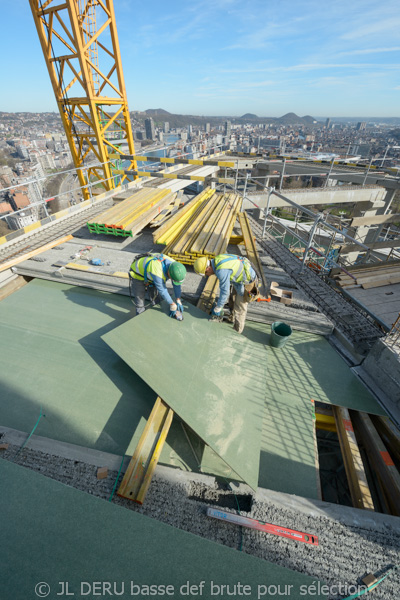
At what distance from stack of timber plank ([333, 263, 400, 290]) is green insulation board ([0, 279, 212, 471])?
27.1 ft

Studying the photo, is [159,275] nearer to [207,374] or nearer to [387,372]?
[207,374]

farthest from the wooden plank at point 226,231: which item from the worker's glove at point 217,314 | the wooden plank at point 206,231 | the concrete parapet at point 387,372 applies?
the concrete parapet at point 387,372

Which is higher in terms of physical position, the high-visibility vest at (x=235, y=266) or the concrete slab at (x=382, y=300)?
the high-visibility vest at (x=235, y=266)

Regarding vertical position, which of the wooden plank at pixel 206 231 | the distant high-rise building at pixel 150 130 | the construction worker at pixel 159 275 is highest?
the construction worker at pixel 159 275

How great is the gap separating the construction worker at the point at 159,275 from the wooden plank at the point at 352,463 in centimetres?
368

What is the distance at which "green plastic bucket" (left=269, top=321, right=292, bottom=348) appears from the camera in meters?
5.59

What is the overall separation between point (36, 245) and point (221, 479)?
30.2ft

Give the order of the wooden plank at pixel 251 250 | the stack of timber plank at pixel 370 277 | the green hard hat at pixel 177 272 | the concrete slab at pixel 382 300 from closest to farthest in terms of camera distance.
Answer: the green hard hat at pixel 177 272, the wooden plank at pixel 251 250, the concrete slab at pixel 382 300, the stack of timber plank at pixel 370 277

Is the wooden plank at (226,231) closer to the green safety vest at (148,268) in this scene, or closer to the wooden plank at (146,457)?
the green safety vest at (148,268)

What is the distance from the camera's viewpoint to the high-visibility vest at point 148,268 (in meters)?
5.09

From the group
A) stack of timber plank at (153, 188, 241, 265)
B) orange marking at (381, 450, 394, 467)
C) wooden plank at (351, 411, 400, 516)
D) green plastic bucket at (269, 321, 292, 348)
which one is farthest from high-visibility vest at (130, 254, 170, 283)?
orange marking at (381, 450, 394, 467)

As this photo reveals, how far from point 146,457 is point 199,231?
22.2 ft

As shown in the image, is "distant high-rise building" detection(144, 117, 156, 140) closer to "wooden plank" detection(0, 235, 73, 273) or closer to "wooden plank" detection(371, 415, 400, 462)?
"wooden plank" detection(0, 235, 73, 273)

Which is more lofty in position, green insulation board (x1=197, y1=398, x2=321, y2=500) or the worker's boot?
the worker's boot
